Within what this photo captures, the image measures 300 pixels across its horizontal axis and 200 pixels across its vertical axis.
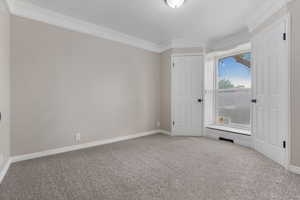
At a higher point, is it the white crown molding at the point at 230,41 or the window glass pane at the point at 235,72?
the white crown molding at the point at 230,41

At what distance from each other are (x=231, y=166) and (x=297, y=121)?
1012 millimetres

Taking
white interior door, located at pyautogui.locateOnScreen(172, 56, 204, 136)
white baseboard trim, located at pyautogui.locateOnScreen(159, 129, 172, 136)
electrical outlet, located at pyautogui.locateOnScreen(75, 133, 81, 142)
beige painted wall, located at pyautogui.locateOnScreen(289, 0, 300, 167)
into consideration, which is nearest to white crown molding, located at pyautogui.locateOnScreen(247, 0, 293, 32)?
beige painted wall, located at pyautogui.locateOnScreen(289, 0, 300, 167)

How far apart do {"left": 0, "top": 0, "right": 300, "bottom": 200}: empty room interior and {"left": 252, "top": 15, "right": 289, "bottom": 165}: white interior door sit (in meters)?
0.02

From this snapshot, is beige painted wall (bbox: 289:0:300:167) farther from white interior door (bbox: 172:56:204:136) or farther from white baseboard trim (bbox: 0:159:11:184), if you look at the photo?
white baseboard trim (bbox: 0:159:11:184)

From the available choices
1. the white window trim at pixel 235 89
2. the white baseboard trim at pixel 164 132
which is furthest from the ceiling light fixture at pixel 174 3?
the white baseboard trim at pixel 164 132

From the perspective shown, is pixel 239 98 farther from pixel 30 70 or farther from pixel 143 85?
pixel 30 70

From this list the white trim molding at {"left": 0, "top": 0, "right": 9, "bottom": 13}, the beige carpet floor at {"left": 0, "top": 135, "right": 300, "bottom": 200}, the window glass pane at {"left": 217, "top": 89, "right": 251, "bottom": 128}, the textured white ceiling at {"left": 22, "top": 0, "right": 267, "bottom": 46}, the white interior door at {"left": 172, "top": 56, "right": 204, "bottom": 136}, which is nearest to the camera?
the beige carpet floor at {"left": 0, "top": 135, "right": 300, "bottom": 200}

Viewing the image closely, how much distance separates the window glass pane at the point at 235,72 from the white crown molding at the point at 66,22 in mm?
2151

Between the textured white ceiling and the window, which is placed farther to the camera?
the window

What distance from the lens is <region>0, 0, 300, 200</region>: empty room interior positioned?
173 cm

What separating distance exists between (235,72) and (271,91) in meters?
1.41

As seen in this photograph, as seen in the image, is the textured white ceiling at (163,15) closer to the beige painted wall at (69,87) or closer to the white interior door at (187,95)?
the beige painted wall at (69,87)

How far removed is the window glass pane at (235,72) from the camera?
3.46 metres

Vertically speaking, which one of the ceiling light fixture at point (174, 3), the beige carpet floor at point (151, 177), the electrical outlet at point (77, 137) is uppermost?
the ceiling light fixture at point (174, 3)
